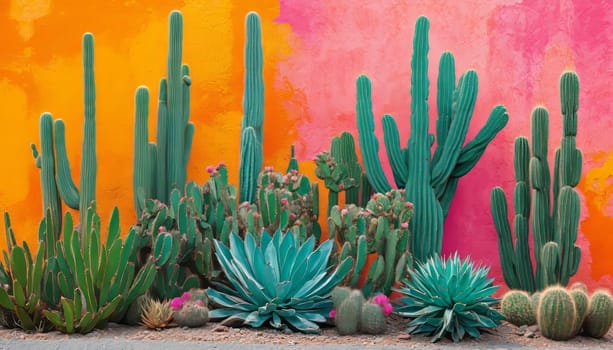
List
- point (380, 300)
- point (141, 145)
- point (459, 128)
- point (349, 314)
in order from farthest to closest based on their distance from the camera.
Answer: point (459, 128) → point (141, 145) → point (380, 300) → point (349, 314)

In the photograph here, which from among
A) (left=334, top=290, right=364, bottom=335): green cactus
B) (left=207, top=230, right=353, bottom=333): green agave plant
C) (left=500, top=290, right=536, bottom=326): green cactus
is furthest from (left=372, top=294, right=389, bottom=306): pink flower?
(left=500, top=290, right=536, bottom=326): green cactus

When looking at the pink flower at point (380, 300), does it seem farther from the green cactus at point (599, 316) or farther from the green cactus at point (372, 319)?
the green cactus at point (599, 316)

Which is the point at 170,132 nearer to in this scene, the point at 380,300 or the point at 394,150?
the point at 394,150

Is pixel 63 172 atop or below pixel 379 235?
atop

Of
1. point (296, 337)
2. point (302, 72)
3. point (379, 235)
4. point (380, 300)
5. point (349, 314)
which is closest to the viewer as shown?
point (296, 337)

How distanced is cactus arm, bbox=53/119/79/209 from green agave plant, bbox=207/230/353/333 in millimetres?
1413

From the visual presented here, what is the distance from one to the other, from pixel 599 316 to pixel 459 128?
A: 5.84ft

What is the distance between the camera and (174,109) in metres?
6.60

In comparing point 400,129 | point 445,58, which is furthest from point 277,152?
point 445,58

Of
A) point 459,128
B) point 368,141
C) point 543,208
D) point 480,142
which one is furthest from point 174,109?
point 543,208

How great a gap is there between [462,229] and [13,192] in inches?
155

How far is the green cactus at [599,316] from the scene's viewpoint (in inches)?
225

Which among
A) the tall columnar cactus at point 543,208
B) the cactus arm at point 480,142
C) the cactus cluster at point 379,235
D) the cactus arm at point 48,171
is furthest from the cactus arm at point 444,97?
the cactus arm at point 48,171

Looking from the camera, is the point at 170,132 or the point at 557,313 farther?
the point at 170,132
